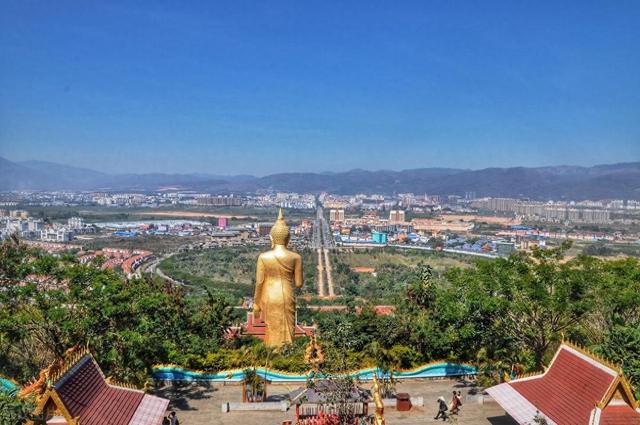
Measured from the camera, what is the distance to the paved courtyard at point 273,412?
479 inches

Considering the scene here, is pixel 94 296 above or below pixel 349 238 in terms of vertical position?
above

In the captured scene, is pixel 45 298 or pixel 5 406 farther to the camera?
pixel 45 298

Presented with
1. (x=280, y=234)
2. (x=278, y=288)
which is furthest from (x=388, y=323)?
(x=280, y=234)

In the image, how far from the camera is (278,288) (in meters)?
17.1

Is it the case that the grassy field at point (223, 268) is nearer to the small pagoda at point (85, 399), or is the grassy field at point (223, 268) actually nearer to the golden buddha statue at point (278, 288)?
the golden buddha statue at point (278, 288)

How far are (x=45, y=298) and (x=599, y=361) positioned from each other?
10.6 metres

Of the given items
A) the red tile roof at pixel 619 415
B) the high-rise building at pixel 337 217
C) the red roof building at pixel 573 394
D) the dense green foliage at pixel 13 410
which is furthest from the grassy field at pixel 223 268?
the high-rise building at pixel 337 217

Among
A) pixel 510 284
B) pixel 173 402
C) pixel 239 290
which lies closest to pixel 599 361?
pixel 510 284

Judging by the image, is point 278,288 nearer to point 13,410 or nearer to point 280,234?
point 280,234

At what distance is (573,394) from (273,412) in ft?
Answer: 19.3

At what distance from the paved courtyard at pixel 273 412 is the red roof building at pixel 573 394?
1684 millimetres

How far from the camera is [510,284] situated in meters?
14.1

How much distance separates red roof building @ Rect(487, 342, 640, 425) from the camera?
915 cm

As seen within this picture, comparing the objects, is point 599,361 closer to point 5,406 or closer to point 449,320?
point 449,320
